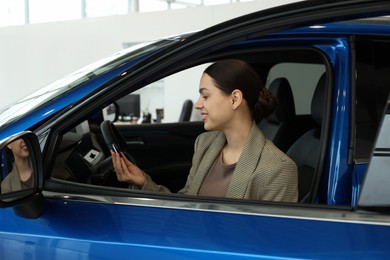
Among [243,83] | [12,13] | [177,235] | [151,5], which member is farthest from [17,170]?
[12,13]

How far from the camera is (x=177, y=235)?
1.15m

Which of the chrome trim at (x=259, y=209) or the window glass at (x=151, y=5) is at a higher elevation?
the window glass at (x=151, y=5)

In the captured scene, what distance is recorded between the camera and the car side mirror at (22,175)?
1.16 metres

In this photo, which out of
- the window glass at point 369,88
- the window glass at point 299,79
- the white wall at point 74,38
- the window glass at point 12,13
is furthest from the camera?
the window glass at point 12,13

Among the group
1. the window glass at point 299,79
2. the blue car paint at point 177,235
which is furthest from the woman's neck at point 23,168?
the window glass at point 299,79

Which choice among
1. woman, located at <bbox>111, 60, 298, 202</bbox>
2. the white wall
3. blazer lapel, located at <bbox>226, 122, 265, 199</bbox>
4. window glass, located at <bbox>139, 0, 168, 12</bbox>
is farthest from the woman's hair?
window glass, located at <bbox>139, 0, 168, 12</bbox>

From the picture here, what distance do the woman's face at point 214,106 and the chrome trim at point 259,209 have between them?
552 millimetres

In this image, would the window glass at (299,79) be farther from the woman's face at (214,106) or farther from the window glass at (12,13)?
the window glass at (12,13)

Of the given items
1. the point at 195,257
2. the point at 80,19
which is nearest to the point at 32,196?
the point at 195,257

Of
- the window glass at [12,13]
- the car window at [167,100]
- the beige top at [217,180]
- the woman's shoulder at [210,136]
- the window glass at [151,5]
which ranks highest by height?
the window glass at [151,5]

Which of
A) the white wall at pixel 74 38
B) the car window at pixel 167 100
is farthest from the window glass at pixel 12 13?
the car window at pixel 167 100

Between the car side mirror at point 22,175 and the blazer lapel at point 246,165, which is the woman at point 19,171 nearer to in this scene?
the car side mirror at point 22,175

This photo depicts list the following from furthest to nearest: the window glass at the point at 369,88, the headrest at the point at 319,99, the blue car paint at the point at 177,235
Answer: the headrest at the point at 319,99, the window glass at the point at 369,88, the blue car paint at the point at 177,235

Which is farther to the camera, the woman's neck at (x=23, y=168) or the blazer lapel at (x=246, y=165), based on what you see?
the blazer lapel at (x=246, y=165)
